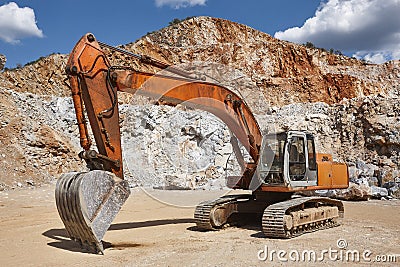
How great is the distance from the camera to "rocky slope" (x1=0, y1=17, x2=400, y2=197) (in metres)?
20.9

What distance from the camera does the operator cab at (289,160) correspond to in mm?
8242

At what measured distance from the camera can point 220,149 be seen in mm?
24531

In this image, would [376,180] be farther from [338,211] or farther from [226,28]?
[226,28]

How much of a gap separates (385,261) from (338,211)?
3.83 meters

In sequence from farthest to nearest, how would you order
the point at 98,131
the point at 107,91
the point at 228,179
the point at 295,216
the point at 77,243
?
1. the point at 228,179
2. the point at 295,216
3. the point at 77,243
4. the point at 107,91
5. the point at 98,131

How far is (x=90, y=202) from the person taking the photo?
614 cm

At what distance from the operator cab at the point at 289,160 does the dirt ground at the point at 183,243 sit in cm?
114

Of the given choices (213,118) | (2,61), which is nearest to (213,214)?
(213,118)

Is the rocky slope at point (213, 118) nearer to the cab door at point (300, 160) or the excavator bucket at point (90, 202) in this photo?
the cab door at point (300, 160)

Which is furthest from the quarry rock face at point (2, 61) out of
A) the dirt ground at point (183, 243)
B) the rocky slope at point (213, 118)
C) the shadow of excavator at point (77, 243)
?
the shadow of excavator at point (77, 243)

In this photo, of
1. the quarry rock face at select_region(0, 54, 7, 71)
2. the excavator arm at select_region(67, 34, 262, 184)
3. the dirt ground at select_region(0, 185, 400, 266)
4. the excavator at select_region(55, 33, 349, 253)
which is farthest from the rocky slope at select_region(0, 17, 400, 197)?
the excavator arm at select_region(67, 34, 262, 184)

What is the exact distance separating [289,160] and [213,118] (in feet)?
59.8

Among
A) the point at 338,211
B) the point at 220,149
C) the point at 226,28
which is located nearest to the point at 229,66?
the point at 226,28

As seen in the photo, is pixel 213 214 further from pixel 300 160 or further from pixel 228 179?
pixel 300 160
